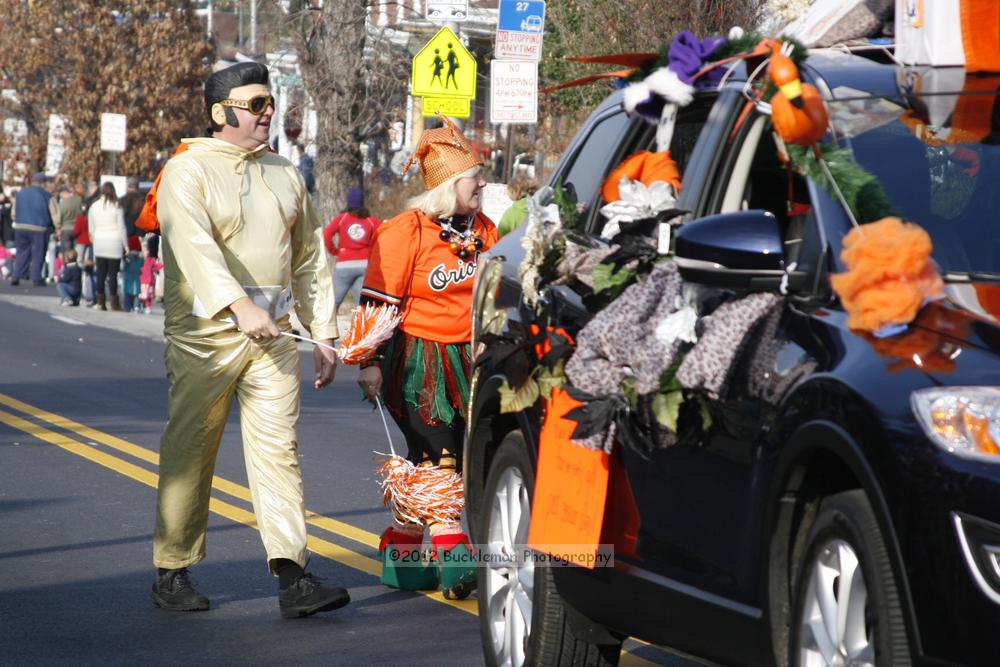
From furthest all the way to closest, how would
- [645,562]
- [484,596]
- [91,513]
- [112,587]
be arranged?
1. [91,513]
2. [112,587]
3. [484,596]
4. [645,562]

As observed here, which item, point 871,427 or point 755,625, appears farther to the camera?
point 755,625

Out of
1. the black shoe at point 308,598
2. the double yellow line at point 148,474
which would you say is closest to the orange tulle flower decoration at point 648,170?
the black shoe at point 308,598

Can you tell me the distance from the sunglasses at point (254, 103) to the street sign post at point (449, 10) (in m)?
12.0

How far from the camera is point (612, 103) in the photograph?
5.96 m

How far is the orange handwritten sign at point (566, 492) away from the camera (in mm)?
4938

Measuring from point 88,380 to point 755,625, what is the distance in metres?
12.5

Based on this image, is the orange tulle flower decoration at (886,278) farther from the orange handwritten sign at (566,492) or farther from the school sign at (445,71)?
the school sign at (445,71)

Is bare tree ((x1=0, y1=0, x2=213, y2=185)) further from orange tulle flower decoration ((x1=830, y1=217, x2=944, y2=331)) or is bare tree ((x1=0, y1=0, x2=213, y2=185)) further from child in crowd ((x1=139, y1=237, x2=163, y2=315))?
orange tulle flower decoration ((x1=830, y1=217, x2=944, y2=331))

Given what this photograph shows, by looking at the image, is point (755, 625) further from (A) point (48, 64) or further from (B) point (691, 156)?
(A) point (48, 64)

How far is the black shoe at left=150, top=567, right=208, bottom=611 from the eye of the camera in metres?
7.04

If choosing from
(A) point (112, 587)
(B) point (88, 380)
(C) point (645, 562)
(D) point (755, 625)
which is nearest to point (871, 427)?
(D) point (755, 625)

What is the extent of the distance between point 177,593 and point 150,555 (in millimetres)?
1134

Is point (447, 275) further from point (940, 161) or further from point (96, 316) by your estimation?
point (96, 316)

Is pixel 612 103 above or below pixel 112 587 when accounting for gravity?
above
